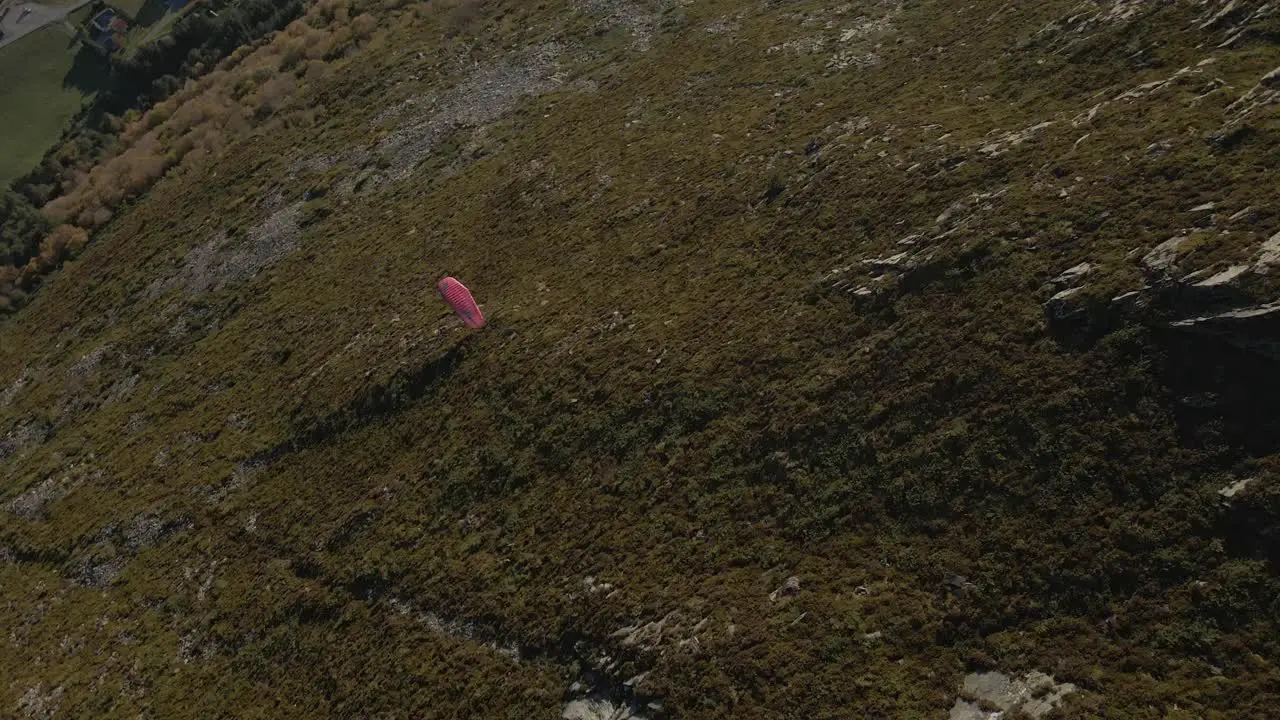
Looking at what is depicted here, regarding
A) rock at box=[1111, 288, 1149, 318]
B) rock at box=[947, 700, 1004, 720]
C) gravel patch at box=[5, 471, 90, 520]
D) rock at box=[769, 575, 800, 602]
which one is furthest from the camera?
gravel patch at box=[5, 471, 90, 520]

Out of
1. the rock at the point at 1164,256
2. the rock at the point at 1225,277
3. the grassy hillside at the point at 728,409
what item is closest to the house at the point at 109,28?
the grassy hillside at the point at 728,409

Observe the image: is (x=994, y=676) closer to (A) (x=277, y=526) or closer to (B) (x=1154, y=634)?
(B) (x=1154, y=634)

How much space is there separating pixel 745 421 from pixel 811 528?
5.07m

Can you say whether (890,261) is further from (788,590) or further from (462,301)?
(462,301)

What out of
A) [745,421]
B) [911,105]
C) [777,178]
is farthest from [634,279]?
[911,105]

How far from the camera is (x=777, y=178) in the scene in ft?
116

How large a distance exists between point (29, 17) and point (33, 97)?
21898mm

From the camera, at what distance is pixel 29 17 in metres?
105

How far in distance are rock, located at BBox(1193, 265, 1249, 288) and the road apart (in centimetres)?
13939

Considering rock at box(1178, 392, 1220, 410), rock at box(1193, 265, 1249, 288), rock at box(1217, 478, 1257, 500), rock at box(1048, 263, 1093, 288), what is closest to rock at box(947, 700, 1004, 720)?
rock at box(1217, 478, 1257, 500)

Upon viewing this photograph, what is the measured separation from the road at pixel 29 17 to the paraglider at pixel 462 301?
10847 centimetres

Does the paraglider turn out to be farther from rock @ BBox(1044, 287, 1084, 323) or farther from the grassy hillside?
rock @ BBox(1044, 287, 1084, 323)

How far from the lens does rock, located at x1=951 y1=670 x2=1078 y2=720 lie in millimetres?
15680

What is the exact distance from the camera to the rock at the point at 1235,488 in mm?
16391
